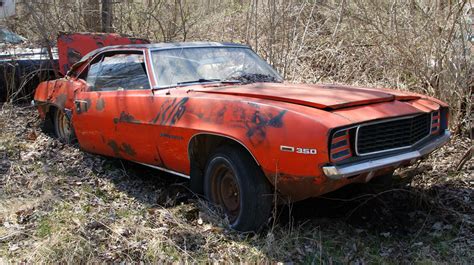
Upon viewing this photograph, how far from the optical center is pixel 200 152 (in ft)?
13.4

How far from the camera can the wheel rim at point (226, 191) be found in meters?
3.84

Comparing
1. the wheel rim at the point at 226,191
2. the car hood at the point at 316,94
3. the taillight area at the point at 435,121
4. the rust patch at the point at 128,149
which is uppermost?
the car hood at the point at 316,94

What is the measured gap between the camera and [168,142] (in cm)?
420

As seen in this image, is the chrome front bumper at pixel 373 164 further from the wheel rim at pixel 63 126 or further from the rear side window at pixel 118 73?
the wheel rim at pixel 63 126

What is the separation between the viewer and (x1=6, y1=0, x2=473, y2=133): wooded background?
18.8 ft

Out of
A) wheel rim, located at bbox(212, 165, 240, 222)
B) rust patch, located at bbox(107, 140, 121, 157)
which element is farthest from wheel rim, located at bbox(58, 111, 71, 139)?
wheel rim, located at bbox(212, 165, 240, 222)

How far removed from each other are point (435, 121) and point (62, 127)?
4.53 metres

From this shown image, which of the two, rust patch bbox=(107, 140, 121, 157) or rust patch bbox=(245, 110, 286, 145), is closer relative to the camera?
rust patch bbox=(245, 110, 286, 145)

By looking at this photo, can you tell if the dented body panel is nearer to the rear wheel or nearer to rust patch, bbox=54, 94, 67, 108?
rust patch, bbox=54, 94, 67, 108

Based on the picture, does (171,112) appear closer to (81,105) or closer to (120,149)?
(120,149)

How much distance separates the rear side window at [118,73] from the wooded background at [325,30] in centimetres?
289

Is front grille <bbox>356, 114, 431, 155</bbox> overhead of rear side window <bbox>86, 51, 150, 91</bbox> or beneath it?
beneath

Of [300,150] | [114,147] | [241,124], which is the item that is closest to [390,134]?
[300,150]

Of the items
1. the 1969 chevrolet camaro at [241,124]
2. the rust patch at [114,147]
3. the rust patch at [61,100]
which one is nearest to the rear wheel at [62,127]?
the rust patch at [61,100]
